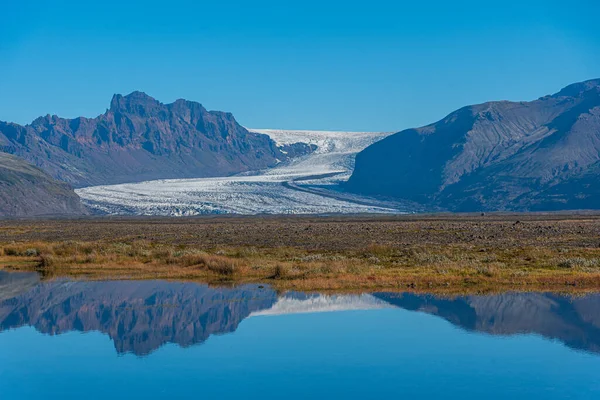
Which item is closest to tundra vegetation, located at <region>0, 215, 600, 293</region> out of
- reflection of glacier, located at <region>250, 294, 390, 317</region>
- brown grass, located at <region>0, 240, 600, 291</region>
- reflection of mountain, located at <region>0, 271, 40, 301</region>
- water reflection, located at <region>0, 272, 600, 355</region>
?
brown grass, located at <region>0, 240, 600, 291</region>

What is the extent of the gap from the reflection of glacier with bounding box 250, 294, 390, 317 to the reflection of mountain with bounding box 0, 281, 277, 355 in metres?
0.53

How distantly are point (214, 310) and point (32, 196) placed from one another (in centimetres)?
12624

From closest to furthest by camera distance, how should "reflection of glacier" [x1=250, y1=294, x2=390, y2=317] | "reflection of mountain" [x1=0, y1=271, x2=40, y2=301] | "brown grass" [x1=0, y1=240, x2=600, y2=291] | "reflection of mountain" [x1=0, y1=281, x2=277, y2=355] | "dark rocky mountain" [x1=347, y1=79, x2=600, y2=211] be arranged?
"reflection of mountain" [x1=0, y1=281, x2=277, y2=355], "reflection of glacier" [x1=250, y1=294, x2=390, y2=317], "brown grass" [x1=0, y1=240, x2=600, y2=291], "reflection of mountain" [x1=0, y1=271, x2=40, y2=301], "dark rocky mountain" [x1=347, y1=79, x2=600, y2=211]

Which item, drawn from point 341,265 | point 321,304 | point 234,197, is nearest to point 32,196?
point 234,197

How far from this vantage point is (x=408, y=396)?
51.8 feet

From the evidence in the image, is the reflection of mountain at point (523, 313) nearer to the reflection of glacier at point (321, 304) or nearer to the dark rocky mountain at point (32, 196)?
the reflection of glacier at point (321, 304)

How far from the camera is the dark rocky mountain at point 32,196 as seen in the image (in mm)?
137875

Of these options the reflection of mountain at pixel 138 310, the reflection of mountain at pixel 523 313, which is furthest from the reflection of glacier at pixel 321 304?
the reflection of mountain at pixel 523 313

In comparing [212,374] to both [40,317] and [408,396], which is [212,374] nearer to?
[408,396]

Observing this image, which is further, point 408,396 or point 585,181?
point 585,181

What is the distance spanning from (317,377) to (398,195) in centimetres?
17918

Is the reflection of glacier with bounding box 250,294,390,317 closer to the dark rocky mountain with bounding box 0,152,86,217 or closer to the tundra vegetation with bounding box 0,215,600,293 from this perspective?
the tundra vegetation with bounding box 0,215,600,293

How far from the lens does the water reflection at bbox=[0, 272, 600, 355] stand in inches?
874

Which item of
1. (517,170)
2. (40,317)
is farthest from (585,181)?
(40,317)
